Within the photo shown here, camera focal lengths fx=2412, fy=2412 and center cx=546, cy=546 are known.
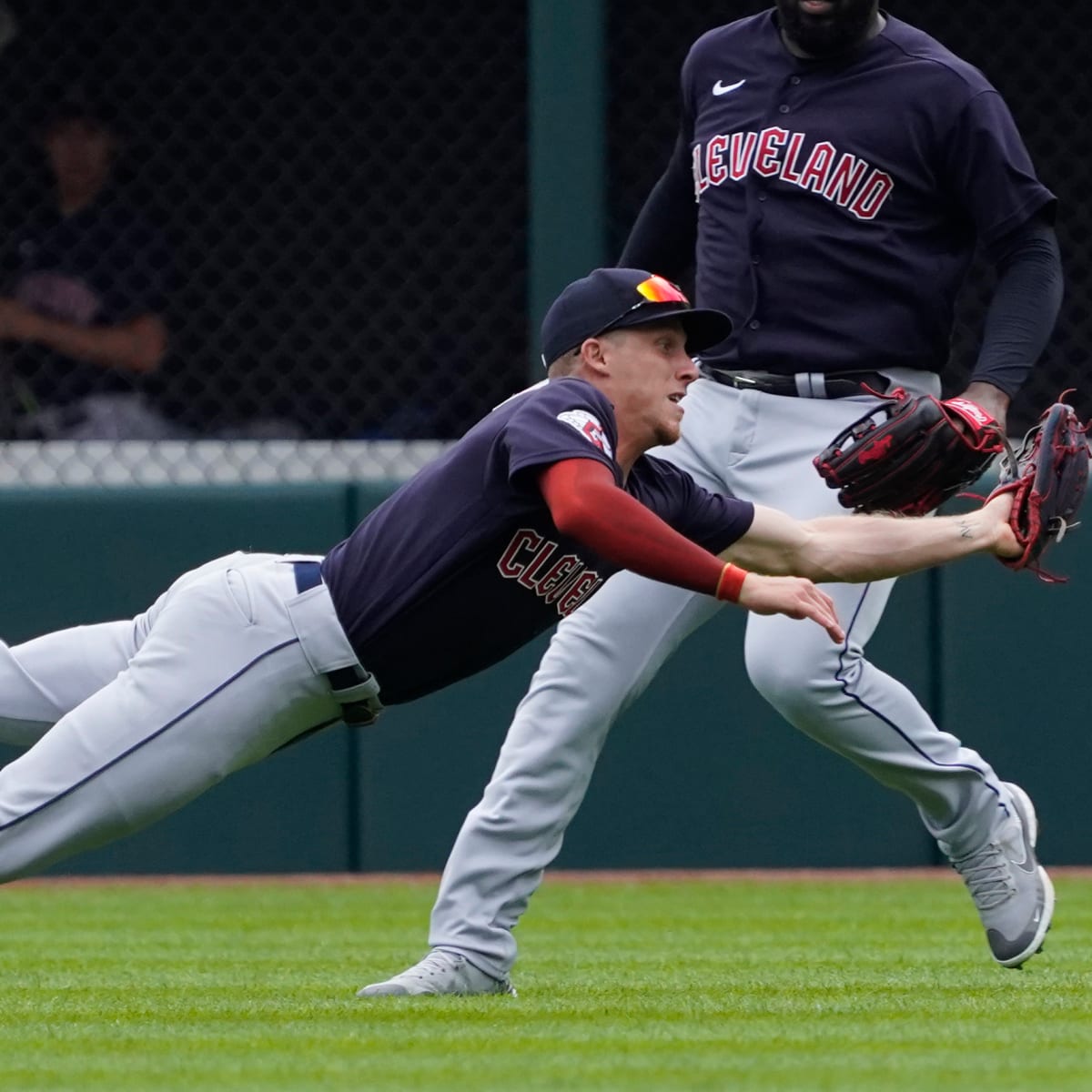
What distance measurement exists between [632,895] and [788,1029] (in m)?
2.86

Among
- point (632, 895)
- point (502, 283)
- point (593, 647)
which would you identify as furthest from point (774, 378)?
point (502, 283)

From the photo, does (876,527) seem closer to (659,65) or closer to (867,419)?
(867,419)

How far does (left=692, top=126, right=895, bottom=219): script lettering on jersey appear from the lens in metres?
4.56

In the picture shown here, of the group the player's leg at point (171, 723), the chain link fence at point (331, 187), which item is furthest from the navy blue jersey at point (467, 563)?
the chain link fence at point (331, 187)

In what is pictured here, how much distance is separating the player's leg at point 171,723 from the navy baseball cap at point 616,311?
603 millimetres

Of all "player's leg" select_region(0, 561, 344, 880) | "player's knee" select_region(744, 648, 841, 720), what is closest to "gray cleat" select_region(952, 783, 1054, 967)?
"player's knee" select_region(744, 648, 841, 720)

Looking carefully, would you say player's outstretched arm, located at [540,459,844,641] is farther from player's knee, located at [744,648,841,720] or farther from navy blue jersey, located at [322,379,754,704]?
player's knee, located at [744,648,841,720]

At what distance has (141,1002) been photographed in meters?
4.12

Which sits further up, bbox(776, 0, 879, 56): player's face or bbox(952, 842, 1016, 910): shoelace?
bbox(776, 0, 879, 56): player's face

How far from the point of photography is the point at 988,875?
4469 millimetres

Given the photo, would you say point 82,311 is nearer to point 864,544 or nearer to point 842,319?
point 842,319

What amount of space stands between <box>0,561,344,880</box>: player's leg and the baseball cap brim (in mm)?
690

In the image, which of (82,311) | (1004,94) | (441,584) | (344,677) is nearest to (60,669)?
(344,677)

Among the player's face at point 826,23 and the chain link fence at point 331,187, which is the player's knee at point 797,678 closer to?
the player's face at point 826,23
